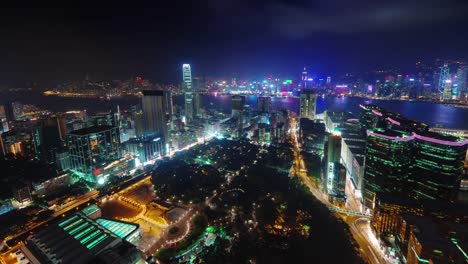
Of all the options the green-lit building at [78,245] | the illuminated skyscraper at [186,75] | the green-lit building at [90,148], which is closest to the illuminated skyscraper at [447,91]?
the illuminated skyscraper at [186,75]

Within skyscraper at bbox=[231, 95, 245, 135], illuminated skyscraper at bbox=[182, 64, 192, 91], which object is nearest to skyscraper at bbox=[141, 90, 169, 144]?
skyscraper at bbox=[231, 95, 245, 135]

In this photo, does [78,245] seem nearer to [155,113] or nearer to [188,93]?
[155,113]

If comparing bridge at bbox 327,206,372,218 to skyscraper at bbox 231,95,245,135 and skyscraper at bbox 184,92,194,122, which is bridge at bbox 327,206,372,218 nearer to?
skyscraper at bbox 231,95,245,135

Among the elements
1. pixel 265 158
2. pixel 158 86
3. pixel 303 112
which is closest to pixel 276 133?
pixel 265 158

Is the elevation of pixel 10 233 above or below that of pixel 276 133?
below

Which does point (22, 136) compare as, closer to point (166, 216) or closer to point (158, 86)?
point (166, 216)

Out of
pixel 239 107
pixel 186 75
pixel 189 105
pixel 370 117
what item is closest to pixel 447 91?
pixel 370 117

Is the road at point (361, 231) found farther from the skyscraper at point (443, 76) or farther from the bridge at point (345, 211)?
the skyscraper at point (443, 76)
